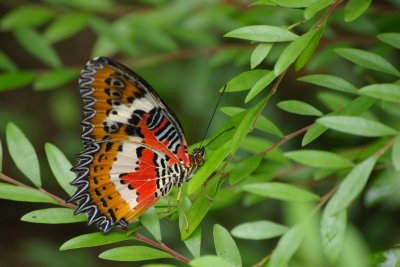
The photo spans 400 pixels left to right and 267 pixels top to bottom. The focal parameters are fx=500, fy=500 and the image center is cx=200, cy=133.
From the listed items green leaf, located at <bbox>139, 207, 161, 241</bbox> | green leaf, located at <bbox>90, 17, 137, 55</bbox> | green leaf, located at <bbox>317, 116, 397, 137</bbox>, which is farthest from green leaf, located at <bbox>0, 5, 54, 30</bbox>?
green leaf, located at <bbox>317, 116, 397, 137</bbox>

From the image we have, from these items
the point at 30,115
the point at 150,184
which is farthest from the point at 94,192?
the point at 30,115

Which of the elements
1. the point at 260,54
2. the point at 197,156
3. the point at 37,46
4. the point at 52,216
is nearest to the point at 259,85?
the point at 260,54

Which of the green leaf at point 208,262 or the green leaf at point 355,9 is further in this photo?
the green leaf at point 355,9

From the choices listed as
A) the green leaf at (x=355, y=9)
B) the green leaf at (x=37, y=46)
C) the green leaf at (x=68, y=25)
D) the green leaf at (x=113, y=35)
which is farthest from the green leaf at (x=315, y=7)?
the green leaf at (x=68, y=25)

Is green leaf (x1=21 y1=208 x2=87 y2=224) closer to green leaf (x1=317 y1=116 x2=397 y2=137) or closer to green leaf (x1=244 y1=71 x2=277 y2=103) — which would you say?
green leaf (x1=244 y1=71 x2=277 y2=103)

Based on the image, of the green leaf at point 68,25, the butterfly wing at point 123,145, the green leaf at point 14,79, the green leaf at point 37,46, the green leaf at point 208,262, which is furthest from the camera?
the green leaf at point 68,25

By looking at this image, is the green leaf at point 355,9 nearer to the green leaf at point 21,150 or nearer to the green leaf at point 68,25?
the green leaf at point 21,150
